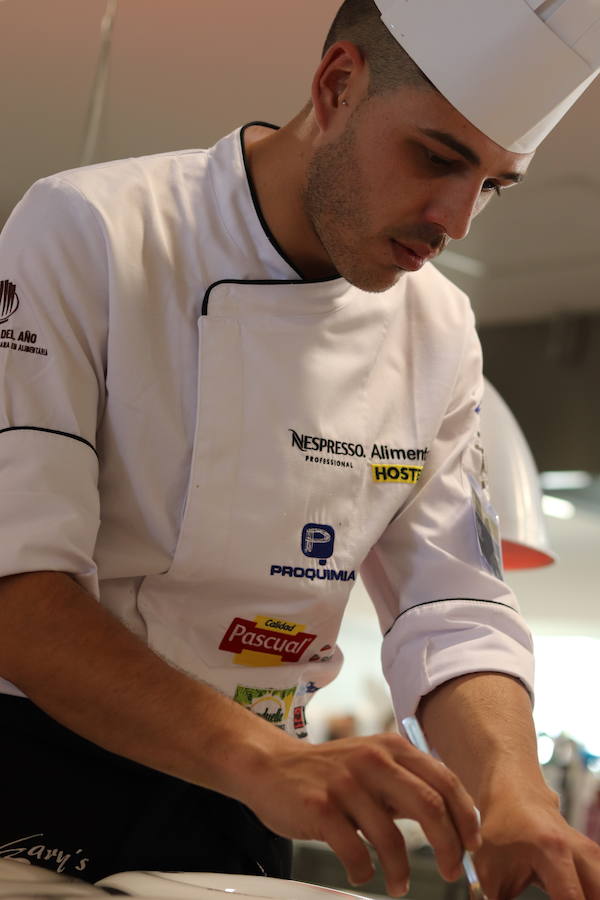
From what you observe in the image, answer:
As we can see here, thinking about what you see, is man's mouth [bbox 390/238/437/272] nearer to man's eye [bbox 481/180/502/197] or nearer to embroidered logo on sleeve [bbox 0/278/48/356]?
man's eye [bbox 481/180/502/197]

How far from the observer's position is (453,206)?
1.14 m

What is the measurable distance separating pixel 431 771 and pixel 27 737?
0.44 m

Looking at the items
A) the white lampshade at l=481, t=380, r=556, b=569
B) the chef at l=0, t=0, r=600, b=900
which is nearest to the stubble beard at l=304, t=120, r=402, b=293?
the chef at l=0, t=0, r=600, b=900

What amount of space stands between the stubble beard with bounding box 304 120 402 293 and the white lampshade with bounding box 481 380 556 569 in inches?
42.0

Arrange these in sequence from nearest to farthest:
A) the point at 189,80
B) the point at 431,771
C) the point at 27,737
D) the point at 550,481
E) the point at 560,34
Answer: the point at 431,771 → the point at 27,737 → the point at 560,34 → the point at 189,80 → the point at 550,481

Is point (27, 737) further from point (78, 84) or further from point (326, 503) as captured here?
point (78, 84)

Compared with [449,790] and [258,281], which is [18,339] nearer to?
[258,281]

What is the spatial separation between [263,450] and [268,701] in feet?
0.81

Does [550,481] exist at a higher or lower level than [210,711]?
lower

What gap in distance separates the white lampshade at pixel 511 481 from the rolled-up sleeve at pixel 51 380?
4.02ft

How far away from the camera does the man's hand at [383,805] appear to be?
738mm

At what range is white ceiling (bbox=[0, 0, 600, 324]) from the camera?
2555 millimetres

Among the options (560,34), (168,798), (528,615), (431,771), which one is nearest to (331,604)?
(168,798)

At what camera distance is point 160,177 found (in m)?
1.23
